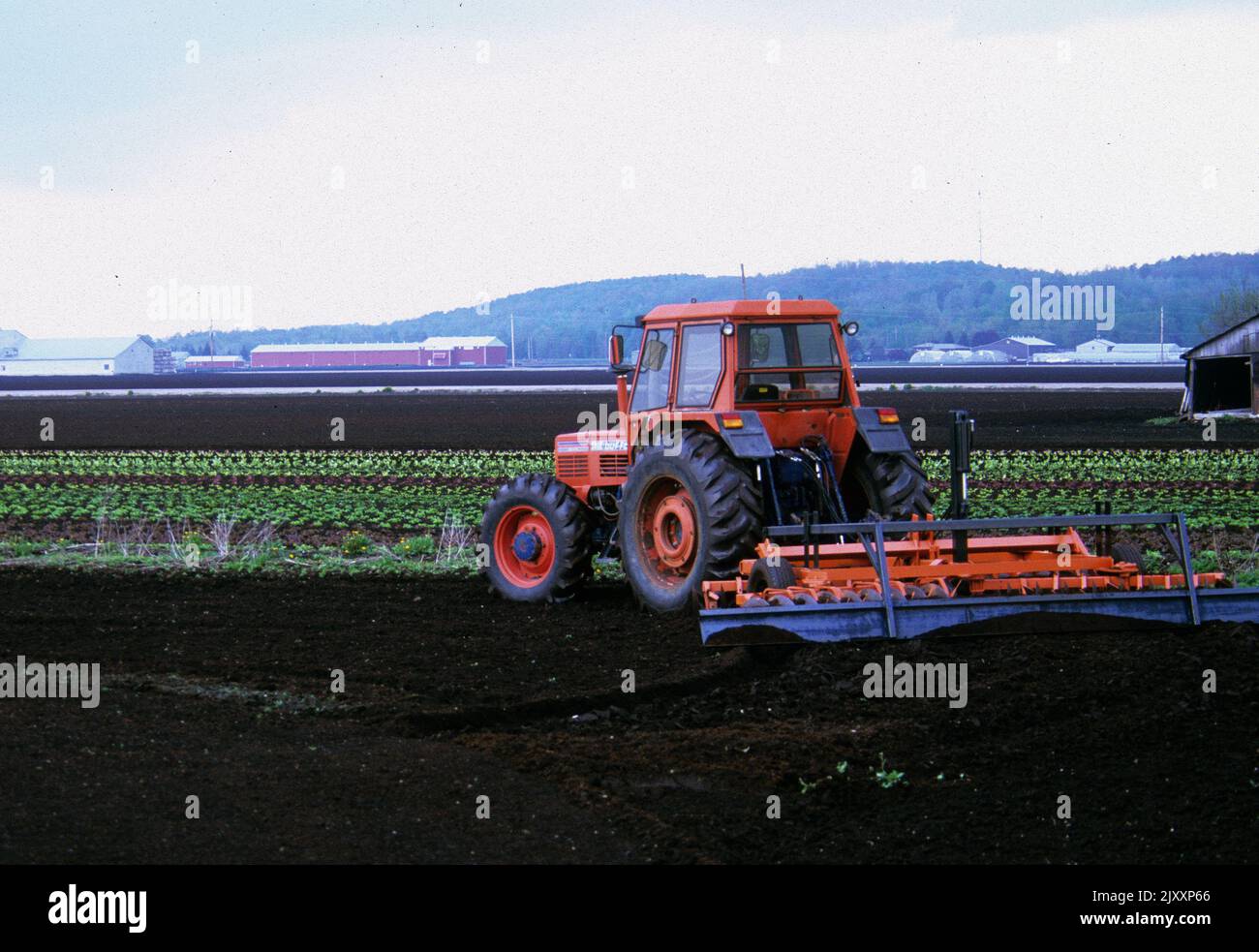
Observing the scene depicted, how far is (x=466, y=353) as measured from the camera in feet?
566

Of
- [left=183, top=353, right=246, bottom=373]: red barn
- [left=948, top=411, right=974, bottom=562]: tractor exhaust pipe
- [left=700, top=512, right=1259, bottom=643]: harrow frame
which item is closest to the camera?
[left=700, top=512, right=1259, bottom=643]: harrow frame

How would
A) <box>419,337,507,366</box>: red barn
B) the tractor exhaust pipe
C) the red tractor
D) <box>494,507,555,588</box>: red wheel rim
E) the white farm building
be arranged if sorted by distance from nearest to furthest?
the tractor exhaust pipe
the red tractor
<box>494,507,555,588</box>: red wheel rim
the white farm building
<box>419,337,507,366</box>: red barn

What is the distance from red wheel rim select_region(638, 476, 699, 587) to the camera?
12.5 metres

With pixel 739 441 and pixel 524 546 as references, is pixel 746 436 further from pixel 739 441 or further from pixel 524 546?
pixel 524 546

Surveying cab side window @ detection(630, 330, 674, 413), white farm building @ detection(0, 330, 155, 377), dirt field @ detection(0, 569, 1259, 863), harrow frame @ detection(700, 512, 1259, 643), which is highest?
white farm building @ detection(0, 330, 155, 377)

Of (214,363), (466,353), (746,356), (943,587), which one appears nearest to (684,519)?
(746,356)

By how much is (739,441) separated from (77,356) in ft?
492

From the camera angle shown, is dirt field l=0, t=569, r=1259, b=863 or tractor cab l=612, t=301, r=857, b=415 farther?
tractor cab l=612, t=301, r=857, b=415

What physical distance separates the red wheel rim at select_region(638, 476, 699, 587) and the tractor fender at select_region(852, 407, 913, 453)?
151 centimetres

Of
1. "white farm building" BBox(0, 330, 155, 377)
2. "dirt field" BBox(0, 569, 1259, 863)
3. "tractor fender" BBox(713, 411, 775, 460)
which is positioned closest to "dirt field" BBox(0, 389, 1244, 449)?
"tractor fender" BBox(713, 411, 775, 460)

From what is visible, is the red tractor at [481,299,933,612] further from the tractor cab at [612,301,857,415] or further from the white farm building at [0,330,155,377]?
the white farm building at [0,330,155,377]
